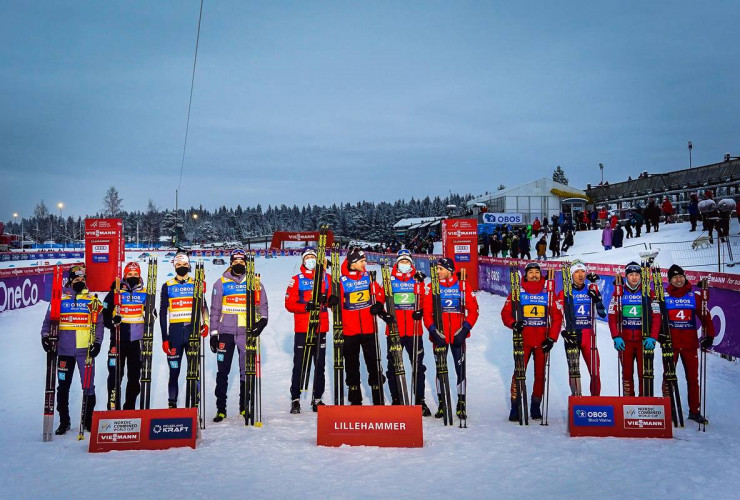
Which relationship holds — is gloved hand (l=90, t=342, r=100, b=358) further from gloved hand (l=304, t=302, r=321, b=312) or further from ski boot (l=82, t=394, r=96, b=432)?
gloved hand (l=304, t=302, r=321, b=312)

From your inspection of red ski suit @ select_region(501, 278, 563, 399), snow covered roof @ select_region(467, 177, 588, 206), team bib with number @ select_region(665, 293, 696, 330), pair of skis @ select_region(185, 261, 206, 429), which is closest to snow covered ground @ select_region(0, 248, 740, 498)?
pair of skis @ select_region(185, 261, 206, 429)

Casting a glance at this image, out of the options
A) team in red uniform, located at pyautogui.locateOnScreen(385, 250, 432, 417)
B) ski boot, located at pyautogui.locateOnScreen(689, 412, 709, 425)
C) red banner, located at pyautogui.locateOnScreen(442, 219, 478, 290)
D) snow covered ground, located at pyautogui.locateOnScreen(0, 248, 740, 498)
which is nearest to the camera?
snow covered ground, located at pyautogui.locateOnScreen(0, 248, 740, 498)

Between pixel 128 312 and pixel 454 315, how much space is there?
4276 millimetres

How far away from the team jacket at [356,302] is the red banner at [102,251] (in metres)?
18.3

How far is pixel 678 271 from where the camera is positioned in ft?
23.6

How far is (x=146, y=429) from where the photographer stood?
20.1 feet

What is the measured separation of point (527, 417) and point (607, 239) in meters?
18.1

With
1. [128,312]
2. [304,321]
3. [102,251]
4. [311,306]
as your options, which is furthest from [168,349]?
[102,251]

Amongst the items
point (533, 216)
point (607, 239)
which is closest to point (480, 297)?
point (607, 239)

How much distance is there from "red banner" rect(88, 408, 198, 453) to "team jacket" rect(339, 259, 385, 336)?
228cm

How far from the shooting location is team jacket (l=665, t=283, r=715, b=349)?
702 cm

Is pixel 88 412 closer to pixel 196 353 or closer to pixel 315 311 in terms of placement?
pixel 196 353

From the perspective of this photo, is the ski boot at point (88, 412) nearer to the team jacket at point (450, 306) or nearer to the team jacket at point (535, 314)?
the team jacket at point (450, 306)

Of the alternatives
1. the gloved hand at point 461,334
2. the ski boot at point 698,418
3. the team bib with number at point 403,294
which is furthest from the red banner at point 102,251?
the ski boot at point 698,418
